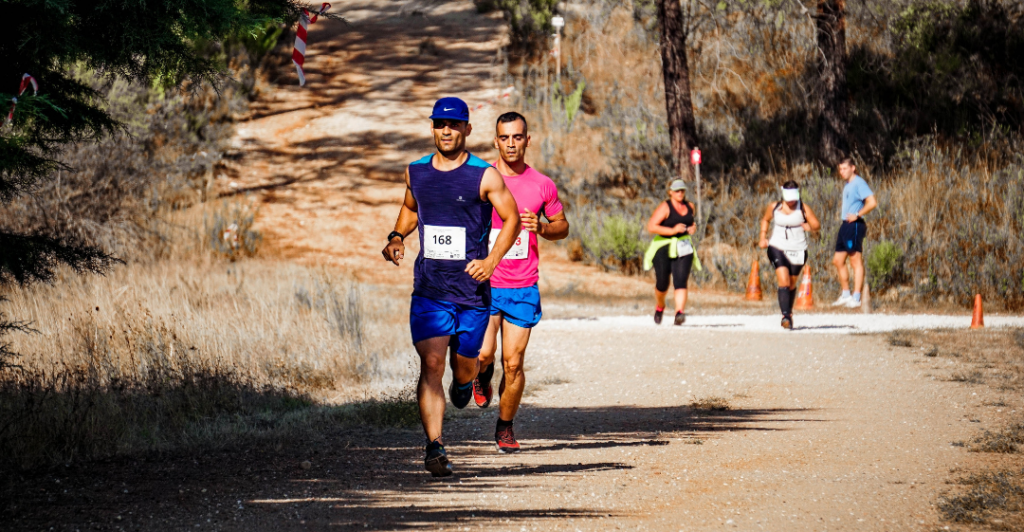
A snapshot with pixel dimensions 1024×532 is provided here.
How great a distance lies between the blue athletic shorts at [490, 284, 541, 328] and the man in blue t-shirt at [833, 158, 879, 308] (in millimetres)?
9584

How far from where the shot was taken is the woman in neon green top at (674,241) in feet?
45.6

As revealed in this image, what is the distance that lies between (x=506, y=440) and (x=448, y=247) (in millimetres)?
1703

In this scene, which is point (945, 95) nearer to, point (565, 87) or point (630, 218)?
point (630, 218)

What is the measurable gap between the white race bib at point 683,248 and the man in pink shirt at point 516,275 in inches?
253

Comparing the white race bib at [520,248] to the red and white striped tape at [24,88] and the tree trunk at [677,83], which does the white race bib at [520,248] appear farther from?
the tree trunk at [677,83]

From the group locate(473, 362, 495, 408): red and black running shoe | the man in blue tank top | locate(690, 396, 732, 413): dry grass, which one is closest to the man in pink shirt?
locate(473, 362, 495, 408): red and black running shoe

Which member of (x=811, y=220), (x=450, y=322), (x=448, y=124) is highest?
(x=448, y=124)

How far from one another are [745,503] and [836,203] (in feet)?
51.6

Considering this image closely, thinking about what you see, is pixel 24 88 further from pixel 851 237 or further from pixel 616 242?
pixel 616 242

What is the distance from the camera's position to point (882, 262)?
1880 cm

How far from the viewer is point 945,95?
82.6 feet

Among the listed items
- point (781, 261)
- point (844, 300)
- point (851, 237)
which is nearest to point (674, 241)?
point (781, 261)

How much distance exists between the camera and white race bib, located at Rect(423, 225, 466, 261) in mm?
6812

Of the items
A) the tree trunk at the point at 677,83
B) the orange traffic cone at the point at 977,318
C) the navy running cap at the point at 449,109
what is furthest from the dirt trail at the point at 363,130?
the navy running cap at the point at 449,109
